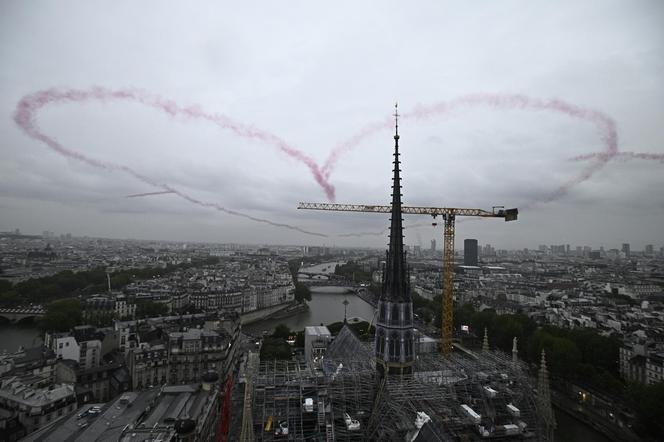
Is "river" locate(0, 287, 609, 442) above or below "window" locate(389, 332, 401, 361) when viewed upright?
below

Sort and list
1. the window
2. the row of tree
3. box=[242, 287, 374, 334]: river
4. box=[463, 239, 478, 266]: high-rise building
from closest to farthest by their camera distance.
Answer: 1. the window
2. the row of tree
3. box=[242, 287, 374, 334]: river
4. box=[463, 239, 478, 266]: high-rise building

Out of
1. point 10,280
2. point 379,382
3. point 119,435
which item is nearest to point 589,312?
point 379,382

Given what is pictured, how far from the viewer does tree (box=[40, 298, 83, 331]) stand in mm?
39688

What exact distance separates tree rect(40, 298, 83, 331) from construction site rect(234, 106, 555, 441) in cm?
3552

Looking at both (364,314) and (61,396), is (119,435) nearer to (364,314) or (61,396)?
(61,396)

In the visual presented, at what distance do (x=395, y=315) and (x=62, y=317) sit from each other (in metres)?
41.2

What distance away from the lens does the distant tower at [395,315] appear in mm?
14352

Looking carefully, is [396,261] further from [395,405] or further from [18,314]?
[18,314]

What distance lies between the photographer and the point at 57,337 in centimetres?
2978

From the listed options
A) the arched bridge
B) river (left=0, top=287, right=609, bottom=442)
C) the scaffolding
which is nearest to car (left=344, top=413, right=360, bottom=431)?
the scaffolding

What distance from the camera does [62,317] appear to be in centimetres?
4012

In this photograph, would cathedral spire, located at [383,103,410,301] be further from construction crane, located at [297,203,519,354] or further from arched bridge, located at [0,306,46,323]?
arched bridge, located at [0,306,46,323]

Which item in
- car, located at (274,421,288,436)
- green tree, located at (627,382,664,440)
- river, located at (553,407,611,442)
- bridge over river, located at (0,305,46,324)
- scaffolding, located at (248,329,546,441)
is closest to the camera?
car, located at (274,421,288,436)

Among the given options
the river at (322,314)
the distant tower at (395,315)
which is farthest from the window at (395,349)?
the river at (322,314)
